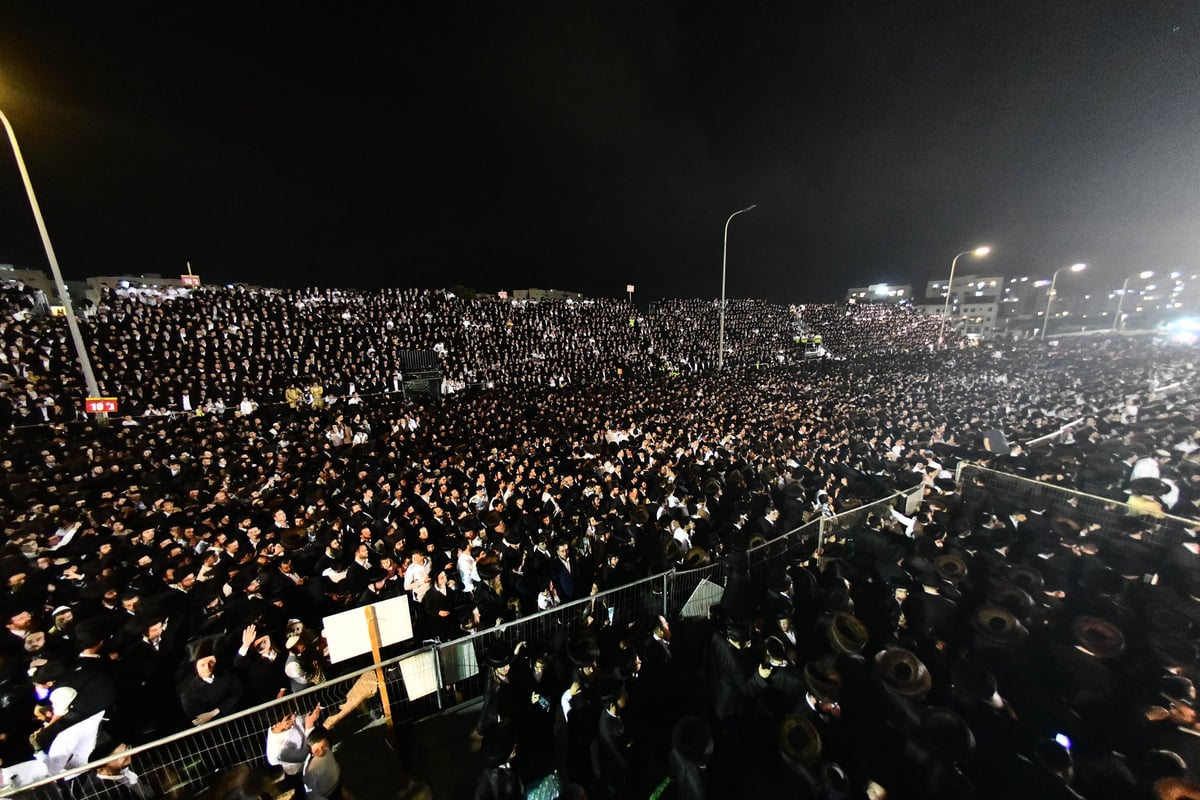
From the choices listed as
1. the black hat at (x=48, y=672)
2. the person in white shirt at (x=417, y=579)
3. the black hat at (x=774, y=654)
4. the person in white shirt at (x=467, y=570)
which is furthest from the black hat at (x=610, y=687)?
the black hat at (x=48, y=672)

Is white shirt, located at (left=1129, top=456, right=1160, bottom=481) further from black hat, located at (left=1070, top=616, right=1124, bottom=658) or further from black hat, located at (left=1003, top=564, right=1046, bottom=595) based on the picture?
black hat, located at (left=1070, top=616, right=1124, bottom=658)

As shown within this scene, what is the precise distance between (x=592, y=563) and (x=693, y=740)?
280cm

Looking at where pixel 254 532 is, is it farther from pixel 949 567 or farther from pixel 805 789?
pixel 949 567

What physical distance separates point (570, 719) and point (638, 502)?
4.10 metres

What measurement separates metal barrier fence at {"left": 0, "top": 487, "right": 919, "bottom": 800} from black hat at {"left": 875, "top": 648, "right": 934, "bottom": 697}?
208 centimetres

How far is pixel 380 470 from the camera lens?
385 inches

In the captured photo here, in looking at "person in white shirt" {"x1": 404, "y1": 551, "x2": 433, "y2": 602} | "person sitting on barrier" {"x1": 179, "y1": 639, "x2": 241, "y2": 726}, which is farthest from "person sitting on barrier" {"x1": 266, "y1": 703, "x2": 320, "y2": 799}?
"person in white shirt" {"x1": 404, "y1": 551, "x2": 433, "y2": 602}

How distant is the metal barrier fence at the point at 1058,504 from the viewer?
6117 mm

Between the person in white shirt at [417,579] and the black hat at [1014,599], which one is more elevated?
the person in white shirt at [417,579]

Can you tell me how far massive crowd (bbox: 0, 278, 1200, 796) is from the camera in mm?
3338

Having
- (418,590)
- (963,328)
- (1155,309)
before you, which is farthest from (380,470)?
(1155,309)

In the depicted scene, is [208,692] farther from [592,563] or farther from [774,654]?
[774,654]

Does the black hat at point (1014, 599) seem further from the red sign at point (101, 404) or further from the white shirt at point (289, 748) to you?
the red sign at point (101, 404)

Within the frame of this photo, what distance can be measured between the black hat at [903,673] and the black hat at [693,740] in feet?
4.86
